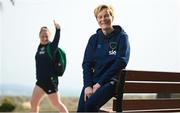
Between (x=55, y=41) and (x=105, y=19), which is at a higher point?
(x=105, y=19)

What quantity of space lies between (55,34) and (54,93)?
79 cm

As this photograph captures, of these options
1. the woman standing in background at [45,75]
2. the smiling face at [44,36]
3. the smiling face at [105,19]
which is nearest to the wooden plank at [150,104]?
the smiling face at [105,19]

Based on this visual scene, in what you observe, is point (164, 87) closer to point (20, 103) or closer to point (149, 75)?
point (149, 75)

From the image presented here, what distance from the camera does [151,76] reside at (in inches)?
109

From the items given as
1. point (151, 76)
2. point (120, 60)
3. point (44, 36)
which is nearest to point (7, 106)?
point (44, 36)

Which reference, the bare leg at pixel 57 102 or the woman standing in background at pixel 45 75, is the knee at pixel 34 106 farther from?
the bare leg at pixel 57 102

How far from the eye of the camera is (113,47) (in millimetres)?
2904

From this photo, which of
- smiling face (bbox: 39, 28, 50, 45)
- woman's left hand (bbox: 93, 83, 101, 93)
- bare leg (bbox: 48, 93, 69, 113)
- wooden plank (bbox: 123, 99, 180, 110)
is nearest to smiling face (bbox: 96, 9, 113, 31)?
woman's left hand (bbox: 93, 83, 101, 93)

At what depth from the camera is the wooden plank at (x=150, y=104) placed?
272 cm

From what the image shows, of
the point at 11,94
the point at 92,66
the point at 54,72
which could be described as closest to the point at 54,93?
the point at 54,72

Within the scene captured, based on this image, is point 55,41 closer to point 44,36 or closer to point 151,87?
point 44,36

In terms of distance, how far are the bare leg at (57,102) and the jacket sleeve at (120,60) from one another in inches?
106

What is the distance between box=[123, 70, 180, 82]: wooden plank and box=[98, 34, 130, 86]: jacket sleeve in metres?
0.17

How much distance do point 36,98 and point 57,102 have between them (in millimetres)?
283
